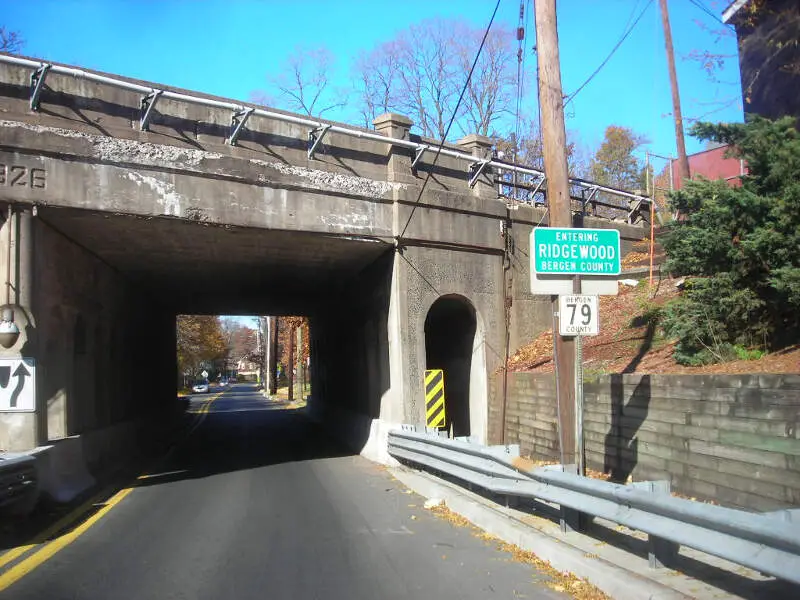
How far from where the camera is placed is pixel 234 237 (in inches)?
507

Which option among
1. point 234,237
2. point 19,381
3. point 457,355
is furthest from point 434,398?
point 19,381

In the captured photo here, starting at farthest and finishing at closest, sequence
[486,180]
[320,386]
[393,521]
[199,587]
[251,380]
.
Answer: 1. [251,380]
2. [320,386]
3. [486,180]
4. [393,521]
5. [199,587]

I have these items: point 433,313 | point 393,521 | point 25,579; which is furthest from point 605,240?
point 433,313

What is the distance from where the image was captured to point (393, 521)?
27.4 feet

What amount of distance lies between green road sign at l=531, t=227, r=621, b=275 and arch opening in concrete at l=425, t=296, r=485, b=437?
7.41m

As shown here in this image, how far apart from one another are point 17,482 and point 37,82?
623 centimetres

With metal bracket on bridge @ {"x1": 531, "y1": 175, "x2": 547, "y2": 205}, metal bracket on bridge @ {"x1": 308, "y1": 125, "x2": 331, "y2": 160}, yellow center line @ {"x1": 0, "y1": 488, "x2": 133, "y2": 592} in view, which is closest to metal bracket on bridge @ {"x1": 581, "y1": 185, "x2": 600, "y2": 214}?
metal bracket on bridge @ {"x1": 531, "y1": 175, "x2": 547, "y2": 205}

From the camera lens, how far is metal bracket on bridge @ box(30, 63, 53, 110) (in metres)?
10.2

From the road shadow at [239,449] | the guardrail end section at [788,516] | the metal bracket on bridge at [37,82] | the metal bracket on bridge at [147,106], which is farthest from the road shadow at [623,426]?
the metal bracket on bridge at [37,82]

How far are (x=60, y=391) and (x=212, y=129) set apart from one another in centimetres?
528

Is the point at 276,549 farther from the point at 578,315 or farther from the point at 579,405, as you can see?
the point at 578,315

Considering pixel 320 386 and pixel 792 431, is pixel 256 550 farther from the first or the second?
pixel 320 386

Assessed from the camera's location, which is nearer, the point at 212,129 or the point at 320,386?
the point at 212,129

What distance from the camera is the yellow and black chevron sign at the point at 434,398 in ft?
43.9
